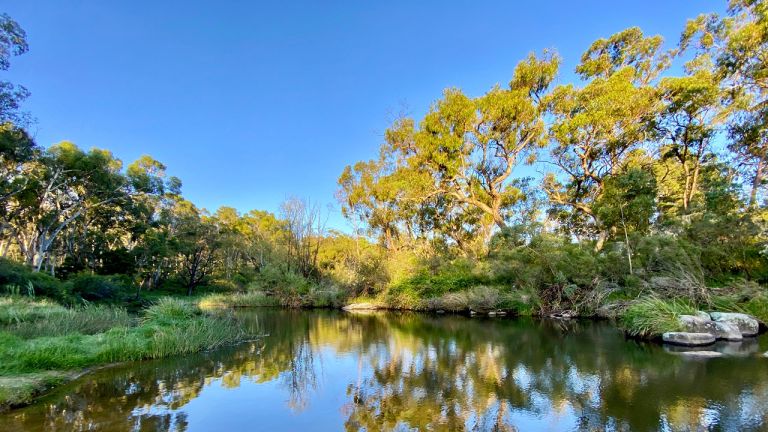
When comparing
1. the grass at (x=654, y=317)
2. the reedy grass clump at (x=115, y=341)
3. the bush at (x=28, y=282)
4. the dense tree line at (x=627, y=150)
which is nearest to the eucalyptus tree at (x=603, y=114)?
the dense tree line at (x=627, y=150)

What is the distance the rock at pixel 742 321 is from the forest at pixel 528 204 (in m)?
0.84

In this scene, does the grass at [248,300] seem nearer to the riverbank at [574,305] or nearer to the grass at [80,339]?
the riverbank at [574,305]

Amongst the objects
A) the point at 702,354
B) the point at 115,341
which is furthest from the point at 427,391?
the point at 115,341

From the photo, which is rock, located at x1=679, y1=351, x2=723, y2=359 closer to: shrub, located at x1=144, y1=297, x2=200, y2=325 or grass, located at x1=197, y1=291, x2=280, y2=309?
shrub, located at x1=144, y1=297, x2=200, y2=325

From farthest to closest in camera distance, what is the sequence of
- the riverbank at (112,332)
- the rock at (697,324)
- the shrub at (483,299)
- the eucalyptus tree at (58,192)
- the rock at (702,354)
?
the eucalyptus tree at (58,192)
the shrub at (483,299)
the rock at (697,324)
the rock at (702,354)
the riverbank at (112,332)

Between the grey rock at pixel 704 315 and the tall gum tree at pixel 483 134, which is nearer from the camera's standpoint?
the grey rock at pixel 704 315

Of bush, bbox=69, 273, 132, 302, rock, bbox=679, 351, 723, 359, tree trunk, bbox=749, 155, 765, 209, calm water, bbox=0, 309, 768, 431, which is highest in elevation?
tree trunk, bbox=749, 155, 765, 209

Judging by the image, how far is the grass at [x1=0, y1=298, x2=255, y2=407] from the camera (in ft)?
24.6

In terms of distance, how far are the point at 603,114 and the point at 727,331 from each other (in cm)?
1201

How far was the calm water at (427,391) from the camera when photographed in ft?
18.6

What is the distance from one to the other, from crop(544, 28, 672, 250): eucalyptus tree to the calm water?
487 inches

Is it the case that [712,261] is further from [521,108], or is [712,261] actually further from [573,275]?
[521,108]

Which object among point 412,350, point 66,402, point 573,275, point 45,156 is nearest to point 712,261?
point 573,275

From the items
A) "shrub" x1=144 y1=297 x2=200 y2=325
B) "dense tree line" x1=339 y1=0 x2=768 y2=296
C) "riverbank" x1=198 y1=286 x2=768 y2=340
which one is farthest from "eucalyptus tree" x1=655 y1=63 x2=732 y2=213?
"shrub" x1=144 y1=297 x2=200 y2=325
